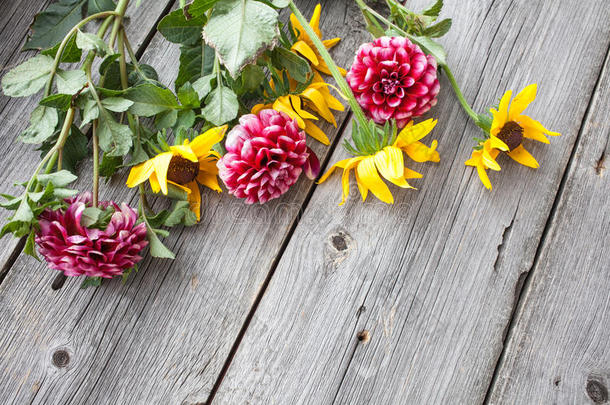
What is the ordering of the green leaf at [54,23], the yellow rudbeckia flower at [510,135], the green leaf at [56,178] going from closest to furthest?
the green leaf at [56,178] → the yellow rudbeckia flower at [510,135] → the green leaf at [54,23]

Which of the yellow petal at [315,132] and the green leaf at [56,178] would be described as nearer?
the green leaf at [56,178]

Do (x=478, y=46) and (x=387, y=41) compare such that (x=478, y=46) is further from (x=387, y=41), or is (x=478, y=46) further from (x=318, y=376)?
(x=318, y=376)

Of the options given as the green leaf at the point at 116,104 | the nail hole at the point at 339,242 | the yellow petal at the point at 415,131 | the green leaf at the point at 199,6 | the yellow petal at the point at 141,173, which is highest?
the green leaf at the point at 199,6

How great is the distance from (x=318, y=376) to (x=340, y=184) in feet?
1.03

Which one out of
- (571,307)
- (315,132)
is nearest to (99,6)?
(315,132)

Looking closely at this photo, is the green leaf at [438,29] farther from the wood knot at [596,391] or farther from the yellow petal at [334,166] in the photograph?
the wood knot at [596,391]

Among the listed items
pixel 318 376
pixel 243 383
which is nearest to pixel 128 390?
pixel 243 383

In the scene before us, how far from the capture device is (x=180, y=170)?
0.82 meters

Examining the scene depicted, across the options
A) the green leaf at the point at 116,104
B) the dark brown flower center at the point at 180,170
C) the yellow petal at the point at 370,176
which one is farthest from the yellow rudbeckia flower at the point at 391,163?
the green leaf at the point at 116,104

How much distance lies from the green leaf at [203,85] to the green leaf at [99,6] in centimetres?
24

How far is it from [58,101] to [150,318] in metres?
0.36

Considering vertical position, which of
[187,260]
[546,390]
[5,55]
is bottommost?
[546,390]

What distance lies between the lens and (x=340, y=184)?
92 centimetres

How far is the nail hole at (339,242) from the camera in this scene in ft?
2.95
